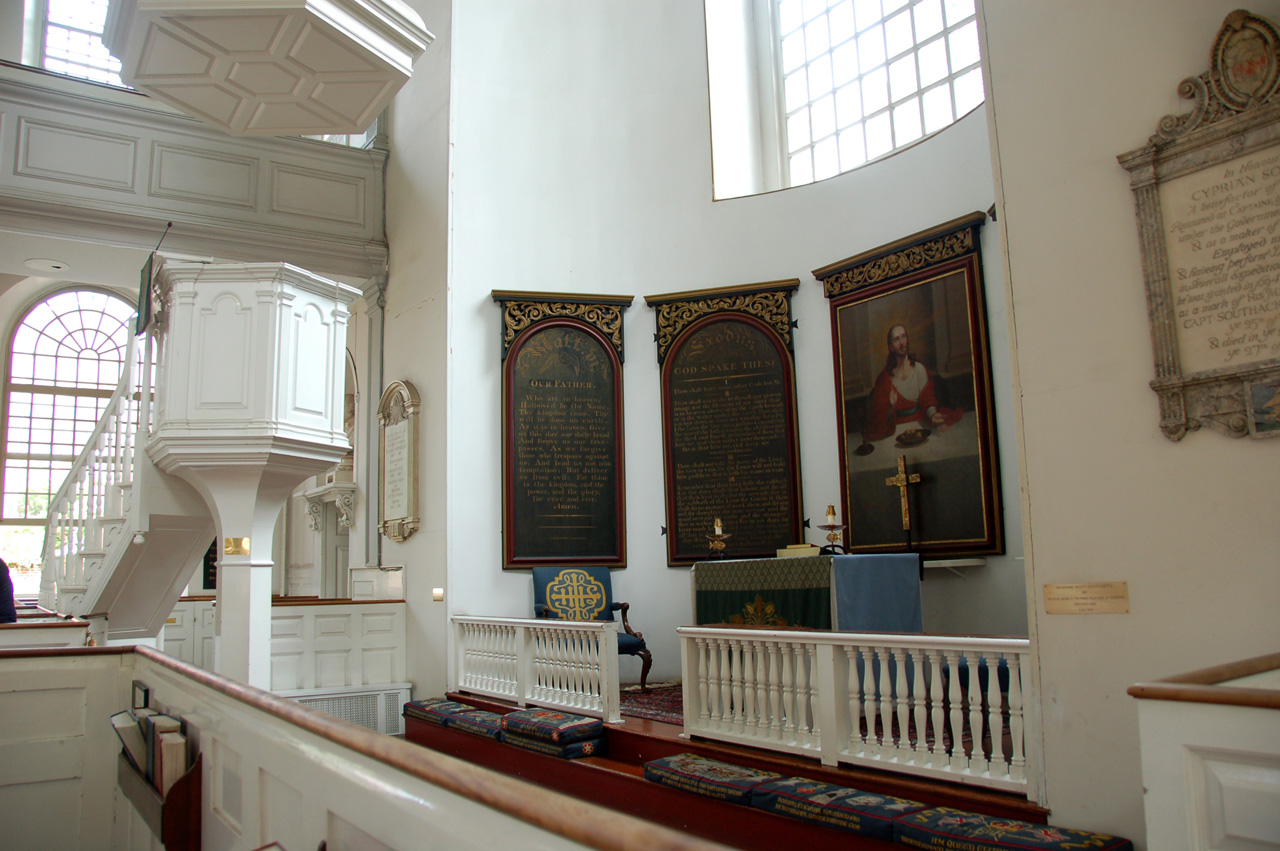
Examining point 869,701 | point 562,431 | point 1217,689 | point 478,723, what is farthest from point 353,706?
point 1217,689

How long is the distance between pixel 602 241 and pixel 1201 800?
256 inches

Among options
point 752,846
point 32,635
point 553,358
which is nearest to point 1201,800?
point 752,846

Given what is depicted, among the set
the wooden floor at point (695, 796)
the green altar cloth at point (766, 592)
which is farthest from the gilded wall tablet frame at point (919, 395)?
the wooden floor at point (695, 796)

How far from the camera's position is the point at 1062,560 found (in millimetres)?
3174

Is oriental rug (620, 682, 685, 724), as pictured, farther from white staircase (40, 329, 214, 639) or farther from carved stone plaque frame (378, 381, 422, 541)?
white staircase (40, 329, 214, 639)

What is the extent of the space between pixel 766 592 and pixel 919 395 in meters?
2.01

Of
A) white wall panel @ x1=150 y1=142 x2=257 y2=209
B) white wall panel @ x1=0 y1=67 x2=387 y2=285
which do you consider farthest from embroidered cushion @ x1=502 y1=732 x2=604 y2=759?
white wall panel @ x1=150 y1=142 x2=257 y2=209

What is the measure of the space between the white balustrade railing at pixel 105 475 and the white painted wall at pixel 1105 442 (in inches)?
201

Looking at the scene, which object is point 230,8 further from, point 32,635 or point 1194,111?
point 1194,111

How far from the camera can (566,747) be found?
483 cm

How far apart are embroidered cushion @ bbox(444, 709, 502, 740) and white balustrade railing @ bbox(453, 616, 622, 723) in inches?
10.8

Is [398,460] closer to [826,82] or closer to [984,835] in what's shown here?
[826,82]

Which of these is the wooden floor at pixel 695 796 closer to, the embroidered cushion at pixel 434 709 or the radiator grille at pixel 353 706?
the embroidered cushion at pixel 434 709

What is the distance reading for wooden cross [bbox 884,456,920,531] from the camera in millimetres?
6160
